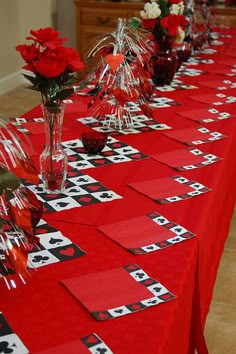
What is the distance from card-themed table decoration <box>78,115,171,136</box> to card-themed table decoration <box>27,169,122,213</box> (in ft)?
1.56

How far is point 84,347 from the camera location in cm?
103

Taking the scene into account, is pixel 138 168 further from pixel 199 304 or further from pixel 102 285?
pixel 102 285

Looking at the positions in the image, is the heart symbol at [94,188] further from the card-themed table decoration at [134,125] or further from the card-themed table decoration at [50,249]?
the card-themed table decoration at [134,125]

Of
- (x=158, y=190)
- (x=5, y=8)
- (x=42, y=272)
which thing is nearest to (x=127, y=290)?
(x=42, y=272)

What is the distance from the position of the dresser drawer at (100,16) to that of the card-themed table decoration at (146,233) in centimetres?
434

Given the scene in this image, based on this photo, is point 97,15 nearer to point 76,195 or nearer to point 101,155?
point 101,155

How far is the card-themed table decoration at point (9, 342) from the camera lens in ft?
3.32

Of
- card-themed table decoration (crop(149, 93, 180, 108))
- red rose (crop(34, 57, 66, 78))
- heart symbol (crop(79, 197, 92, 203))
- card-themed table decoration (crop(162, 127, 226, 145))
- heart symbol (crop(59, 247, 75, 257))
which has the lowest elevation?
heart symbol (crop(59, 247, 75, 257))

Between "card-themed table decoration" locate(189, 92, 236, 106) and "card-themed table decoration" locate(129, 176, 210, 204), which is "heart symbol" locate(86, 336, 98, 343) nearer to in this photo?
"card-themed table decoration" locate(129, 176, 210, 204)

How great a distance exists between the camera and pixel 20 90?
5543 millimetres

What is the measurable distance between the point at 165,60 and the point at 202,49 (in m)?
1.03

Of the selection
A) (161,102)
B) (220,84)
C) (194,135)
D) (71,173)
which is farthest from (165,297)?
(220,84)

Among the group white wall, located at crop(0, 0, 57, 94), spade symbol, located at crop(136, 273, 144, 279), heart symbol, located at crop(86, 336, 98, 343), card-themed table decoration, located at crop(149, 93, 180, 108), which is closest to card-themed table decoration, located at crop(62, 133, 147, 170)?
card-themed table decoration, located at crop(149, 93, 180, 108)

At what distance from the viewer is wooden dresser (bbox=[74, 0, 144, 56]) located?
18.1 ft
